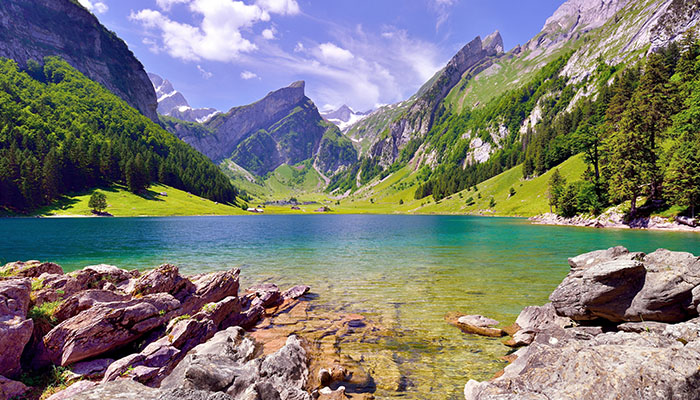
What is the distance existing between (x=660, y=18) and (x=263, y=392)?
304m

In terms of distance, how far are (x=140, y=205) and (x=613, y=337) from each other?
17981 cm

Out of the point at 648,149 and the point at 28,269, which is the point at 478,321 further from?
the point at 648,149

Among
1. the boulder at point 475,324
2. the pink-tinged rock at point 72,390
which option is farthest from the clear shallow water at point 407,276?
the pink-tinged rock at point 72,390

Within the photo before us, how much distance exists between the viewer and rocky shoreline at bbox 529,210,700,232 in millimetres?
61928

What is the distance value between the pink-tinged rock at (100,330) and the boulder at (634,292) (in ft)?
74.5

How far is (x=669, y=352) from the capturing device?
8242mm

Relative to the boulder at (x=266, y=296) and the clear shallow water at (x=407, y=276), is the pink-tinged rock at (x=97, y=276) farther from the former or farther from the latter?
the clear shallow water at (x=407, y=276)

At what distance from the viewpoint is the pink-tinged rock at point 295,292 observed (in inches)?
988

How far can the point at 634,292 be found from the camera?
15.6 m

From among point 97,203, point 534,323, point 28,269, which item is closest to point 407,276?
point 534,323

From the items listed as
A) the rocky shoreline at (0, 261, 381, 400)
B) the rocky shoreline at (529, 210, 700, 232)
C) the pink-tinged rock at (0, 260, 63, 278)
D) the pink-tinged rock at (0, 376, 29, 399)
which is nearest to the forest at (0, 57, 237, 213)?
the pink-tinged rock at (0, 260, 63, 278)

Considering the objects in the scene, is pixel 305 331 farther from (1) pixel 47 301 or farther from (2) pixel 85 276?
(2) pixel 85 276

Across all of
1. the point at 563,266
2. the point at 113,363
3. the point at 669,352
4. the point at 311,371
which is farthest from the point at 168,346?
the point at 563,266

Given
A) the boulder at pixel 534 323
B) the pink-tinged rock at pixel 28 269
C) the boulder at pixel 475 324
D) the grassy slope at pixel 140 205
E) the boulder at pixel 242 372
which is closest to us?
the boulder at pixel 242 372
